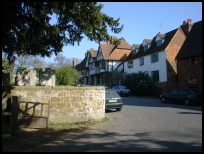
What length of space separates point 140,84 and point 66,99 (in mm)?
24129

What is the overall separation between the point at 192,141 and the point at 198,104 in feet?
49.0

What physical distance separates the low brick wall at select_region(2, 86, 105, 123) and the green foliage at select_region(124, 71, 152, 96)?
909 inches

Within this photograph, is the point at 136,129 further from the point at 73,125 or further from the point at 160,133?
the point at 73,125

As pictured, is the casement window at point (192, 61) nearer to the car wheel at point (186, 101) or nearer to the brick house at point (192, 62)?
the brick house at point (192, 62)

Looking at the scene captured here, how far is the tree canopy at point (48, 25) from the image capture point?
748 centimetres

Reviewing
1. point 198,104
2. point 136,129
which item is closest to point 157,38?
point 198,104

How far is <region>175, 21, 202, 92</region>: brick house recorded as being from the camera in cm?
2547

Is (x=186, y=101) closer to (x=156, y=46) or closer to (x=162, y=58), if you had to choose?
(x=162, y=58)

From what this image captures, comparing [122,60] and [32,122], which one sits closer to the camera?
[32,122]

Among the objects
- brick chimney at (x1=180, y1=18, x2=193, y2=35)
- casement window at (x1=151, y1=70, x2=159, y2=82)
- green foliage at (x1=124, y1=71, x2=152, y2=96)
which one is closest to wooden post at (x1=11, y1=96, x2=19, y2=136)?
green foliage at (x1=124, y1=71, x2=152, y2=96)

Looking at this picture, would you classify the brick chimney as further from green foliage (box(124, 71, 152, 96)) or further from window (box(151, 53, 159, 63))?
green foliage (box(124, 71, 152, 96))

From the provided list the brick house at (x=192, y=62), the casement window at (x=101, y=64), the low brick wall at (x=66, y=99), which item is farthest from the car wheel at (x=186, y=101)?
the casement window at (x=101, y=64)

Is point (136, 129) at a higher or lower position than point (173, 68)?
lower

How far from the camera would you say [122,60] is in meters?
49.4
